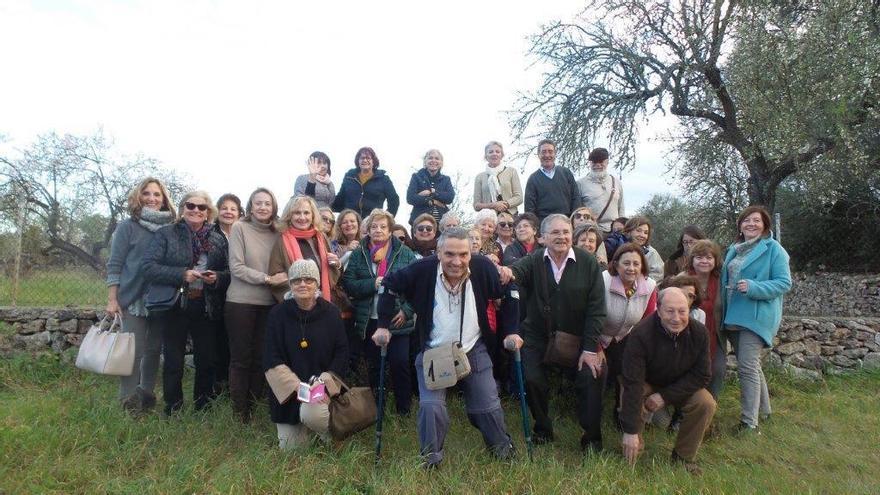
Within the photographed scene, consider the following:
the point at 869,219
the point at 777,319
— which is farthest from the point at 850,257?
the point at 777,319

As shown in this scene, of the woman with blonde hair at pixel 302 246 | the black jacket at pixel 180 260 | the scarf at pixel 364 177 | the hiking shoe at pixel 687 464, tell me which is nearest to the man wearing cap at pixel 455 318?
the woman with blonde hair at pixel 302 246

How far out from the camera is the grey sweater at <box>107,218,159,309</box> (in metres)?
4.67

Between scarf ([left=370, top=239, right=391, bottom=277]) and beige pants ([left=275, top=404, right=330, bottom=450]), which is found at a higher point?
scarf ([left=370, top=239, right=391, bottom=277])

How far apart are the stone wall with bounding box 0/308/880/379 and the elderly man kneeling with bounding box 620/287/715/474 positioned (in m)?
2.99

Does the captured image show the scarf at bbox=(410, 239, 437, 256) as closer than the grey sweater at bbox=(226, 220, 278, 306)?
No

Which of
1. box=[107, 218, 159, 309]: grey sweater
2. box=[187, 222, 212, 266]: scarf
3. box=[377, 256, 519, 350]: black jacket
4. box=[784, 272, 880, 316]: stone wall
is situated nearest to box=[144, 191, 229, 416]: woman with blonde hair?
box=[187, 222, 212, 266]: scarf

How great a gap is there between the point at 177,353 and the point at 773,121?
10254mm

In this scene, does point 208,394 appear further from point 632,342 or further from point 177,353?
point 632,342

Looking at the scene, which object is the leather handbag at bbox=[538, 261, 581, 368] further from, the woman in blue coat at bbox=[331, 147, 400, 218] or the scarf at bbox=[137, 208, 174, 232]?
the scarf at bbox=[137, 208, 174, 232]

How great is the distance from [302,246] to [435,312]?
4.68 feet

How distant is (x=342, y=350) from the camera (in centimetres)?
418

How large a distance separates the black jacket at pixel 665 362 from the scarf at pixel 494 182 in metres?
3.01

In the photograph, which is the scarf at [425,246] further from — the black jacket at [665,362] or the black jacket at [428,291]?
the black jacket at [665,362]

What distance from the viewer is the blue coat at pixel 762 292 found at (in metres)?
4.68
